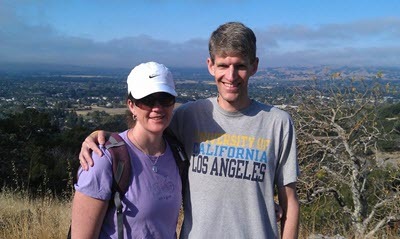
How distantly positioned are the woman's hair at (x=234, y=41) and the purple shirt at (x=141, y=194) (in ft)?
2.15

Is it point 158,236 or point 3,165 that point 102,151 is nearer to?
point 158,236

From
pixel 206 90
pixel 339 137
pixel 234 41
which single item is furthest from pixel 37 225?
pixel 206 90

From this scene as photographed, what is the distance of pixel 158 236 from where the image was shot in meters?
2.00

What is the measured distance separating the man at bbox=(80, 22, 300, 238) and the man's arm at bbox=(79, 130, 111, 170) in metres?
0.03

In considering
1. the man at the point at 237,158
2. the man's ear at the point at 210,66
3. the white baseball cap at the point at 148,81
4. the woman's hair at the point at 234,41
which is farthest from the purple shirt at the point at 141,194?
the woman's hair at the point at 234,41

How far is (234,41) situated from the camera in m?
2.00

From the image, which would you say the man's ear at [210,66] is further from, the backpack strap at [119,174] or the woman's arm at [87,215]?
the woman's arm at [87,215]

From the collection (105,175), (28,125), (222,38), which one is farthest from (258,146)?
(28,125)

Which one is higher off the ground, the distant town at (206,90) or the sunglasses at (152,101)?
the sunglasses at (152,101)

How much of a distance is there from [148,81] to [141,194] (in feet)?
1.83

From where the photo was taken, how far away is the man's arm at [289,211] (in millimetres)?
2174

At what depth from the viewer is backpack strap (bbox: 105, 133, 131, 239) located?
73.2 inches

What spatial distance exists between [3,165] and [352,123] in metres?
13.7

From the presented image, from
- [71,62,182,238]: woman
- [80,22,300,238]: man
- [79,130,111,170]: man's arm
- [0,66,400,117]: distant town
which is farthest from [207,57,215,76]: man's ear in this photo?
[0,66,400,117]: distant town
